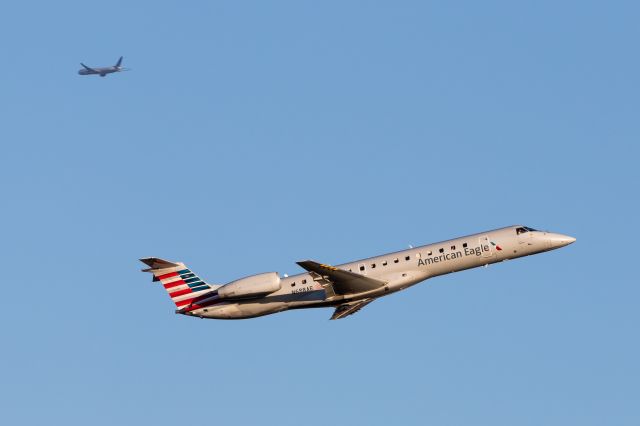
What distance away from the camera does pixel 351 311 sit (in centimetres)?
5519

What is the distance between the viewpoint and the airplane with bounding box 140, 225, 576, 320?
177 feet

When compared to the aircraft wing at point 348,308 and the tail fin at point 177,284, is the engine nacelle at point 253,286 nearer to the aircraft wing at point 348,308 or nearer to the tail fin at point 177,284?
the tail fin at point 177,284

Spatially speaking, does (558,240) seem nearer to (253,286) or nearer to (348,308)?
(348,308)

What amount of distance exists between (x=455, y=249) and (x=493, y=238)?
6.78 ft

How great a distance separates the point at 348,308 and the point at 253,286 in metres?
5.07

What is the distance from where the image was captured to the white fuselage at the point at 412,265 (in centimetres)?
5416

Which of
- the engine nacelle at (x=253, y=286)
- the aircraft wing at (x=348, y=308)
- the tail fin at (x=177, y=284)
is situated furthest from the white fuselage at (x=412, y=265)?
the tail fin at (x=177, y=284)

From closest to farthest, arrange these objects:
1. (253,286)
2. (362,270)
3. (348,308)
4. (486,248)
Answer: (253,286), (362,270), (486,248), (348,308)

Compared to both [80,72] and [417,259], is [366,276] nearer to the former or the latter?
[417,259]

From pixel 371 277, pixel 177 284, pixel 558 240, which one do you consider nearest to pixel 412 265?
pixel 371 277

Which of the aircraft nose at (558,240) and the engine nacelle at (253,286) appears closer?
the engine nacelle at (253,286)

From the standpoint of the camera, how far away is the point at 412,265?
54156 mm

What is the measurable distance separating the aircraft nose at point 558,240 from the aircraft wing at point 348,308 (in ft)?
31.7

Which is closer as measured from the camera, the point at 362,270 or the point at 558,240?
the point at 362,270
